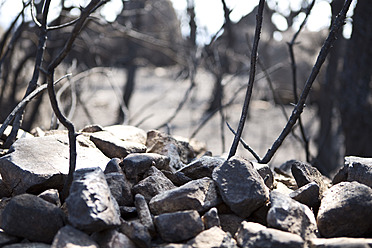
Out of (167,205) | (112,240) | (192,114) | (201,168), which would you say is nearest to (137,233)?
(112,240)

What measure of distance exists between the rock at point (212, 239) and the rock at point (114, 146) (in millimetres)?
700

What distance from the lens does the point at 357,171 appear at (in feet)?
5.99

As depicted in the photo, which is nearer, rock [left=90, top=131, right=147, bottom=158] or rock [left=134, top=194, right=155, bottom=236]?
rock [left=134, top=194, right=155, bottom=236]

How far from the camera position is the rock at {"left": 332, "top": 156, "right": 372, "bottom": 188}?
1.79m

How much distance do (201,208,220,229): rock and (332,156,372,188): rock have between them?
682 mm

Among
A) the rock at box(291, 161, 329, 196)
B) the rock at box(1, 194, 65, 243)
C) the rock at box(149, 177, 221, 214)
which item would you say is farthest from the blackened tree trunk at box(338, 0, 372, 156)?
the rock at box(1, 194, 65, 243)

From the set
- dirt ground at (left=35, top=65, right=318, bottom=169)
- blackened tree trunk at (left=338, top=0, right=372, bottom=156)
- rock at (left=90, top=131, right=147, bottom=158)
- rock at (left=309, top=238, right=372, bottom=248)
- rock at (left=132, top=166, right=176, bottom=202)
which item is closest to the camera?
rock at (left=309, top=238, right=372, bottom=248)

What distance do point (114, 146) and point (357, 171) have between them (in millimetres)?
1080

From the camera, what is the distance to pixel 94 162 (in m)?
1.87

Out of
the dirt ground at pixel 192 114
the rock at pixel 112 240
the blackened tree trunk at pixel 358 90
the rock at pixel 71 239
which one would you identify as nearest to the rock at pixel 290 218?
the rock at pixel 112 240

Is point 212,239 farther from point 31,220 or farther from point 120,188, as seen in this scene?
point 31,220

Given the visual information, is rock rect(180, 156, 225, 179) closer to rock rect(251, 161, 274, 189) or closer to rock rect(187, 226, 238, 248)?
rock rect(251, 161, 274, 189)

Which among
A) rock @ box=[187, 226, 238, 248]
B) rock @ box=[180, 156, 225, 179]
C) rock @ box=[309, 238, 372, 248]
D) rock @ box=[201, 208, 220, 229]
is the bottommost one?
rock @ box=[187, 226, 238, 248]

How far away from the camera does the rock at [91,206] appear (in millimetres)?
1365
